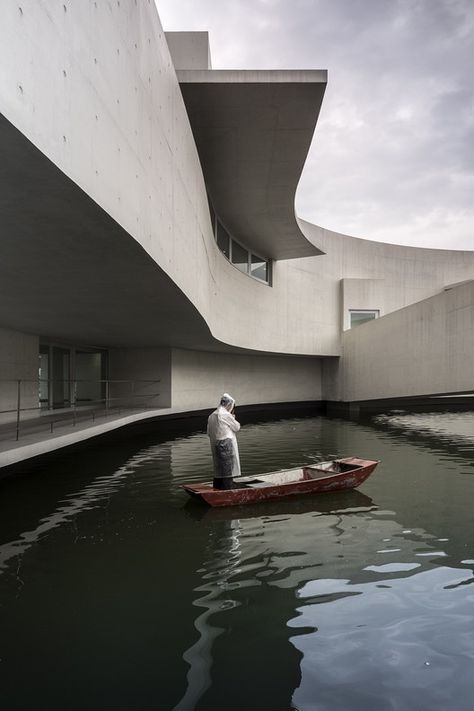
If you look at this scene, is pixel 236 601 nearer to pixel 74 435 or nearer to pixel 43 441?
pixel 43 441

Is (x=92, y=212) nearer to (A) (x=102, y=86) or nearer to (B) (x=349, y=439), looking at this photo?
(A) (x=102, y=86)

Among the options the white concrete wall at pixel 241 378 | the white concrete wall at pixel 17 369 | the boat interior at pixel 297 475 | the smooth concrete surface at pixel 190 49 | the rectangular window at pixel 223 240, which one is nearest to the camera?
the boat interior at pixel 297 475

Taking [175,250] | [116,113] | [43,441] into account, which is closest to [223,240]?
[175,250]

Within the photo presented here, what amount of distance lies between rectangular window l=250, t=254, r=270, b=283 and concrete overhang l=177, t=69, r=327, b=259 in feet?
17.0

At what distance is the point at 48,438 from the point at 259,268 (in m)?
17.1

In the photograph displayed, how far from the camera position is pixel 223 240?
807 inches

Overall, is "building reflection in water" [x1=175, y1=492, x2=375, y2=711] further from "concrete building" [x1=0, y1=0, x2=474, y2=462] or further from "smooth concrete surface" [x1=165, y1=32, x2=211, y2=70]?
"smooth concrete surface" [x1=165, y1=32, x2=211, y2=70]

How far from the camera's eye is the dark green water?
3.18 meters

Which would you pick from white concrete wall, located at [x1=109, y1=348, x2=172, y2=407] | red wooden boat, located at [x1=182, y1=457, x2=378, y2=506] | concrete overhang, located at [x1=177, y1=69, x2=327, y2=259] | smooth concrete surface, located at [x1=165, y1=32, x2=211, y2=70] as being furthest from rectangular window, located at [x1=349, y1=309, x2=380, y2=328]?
red wooden boat, located at [x1=182, y1=457, x2=378, y2=506]

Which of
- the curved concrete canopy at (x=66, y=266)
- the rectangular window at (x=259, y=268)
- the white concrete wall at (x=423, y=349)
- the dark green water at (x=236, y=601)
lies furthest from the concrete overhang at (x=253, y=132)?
the dark green water at (x=236, y=601)

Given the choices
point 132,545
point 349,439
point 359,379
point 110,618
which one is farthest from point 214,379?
point 110,618

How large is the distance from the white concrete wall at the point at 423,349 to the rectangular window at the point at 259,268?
5.47 meters

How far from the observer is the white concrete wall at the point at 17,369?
14.0m

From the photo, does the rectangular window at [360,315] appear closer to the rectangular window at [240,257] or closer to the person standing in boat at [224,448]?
the rectangular window at [240,257]
